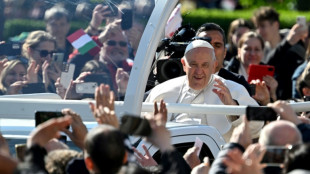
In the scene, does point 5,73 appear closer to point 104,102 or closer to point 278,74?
point 104,102

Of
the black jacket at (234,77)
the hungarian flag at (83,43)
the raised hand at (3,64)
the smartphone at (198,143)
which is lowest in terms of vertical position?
the smartphone at (198,143)

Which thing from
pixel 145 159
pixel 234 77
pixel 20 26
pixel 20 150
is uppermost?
pixel 20 26

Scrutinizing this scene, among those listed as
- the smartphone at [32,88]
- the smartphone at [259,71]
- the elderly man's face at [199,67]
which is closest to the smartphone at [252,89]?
the elderly man's face at [199,67]

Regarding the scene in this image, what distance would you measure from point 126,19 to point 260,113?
1931mm

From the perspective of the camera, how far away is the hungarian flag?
24.8 ft

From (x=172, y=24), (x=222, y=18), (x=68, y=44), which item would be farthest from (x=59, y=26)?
(x=222, y=18)

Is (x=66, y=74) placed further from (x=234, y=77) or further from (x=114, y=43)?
(x=234, y=77)

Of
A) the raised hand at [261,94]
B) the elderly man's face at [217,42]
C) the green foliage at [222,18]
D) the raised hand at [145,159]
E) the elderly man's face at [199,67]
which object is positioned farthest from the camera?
the green foliage at [222,18]

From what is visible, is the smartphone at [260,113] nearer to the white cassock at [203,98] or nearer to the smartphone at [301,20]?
the white cassock at [203,98]

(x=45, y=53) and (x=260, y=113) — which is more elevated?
(x=45, y=53)

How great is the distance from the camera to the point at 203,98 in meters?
8.41

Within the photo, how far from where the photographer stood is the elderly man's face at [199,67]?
8375 mm

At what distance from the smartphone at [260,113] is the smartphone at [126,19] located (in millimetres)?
1838

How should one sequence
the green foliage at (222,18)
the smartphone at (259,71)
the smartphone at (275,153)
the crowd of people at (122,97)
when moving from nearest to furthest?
the crowd of people at (122,97), the smartphone at (275,153), the smartphone at (259,71), the green foliage at (222,18)
